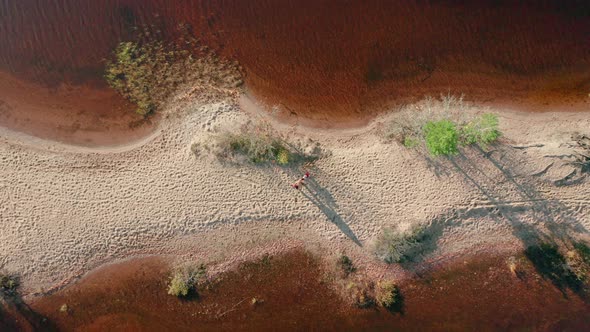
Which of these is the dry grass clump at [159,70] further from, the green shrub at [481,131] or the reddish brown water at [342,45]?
the green shrub at [481,131]

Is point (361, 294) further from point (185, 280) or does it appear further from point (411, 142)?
point (185, 280)

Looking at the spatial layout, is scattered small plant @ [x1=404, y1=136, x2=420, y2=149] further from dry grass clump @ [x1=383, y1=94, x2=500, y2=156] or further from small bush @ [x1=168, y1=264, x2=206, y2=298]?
small bush @ [x1=168, y1=264, x2=206, y2=298]

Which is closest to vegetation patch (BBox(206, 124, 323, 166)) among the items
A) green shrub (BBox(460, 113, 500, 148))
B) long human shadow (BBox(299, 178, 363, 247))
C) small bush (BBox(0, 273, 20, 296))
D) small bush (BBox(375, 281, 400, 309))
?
long human shadow (BBox(299, 178, 363, 247))

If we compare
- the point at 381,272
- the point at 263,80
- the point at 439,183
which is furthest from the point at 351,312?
the point at 263,80

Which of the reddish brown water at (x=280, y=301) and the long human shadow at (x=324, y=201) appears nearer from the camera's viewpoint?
the long human shadow at (x=324, y=201)

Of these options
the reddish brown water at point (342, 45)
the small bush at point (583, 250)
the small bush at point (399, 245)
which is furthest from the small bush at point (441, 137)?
the small bush at point (583, 250)

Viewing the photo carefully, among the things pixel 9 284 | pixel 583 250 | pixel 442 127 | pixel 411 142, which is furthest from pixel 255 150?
pixel 583 250
